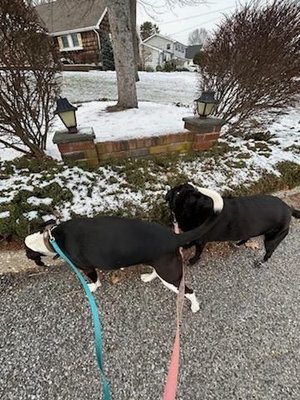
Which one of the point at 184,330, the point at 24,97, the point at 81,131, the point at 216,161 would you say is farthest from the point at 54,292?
the point at 216,161

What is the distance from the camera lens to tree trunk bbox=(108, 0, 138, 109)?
359 cm

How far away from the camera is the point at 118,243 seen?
1.50 metres

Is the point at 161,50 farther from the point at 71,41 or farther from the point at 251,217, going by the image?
the point at 251,217

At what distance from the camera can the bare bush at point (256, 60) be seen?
321cm

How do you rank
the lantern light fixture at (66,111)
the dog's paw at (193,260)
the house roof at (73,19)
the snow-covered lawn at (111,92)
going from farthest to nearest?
the house roof at (73,19) < the snow-covered lawn at (111,92) < the lantern light fixture at (66,111) < the dog's paw at (193,260)

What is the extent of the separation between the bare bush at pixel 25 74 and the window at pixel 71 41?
18.5m

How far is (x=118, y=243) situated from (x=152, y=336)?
2.49ft

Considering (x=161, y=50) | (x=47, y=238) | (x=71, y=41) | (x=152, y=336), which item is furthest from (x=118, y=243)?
(x=161, y=50)

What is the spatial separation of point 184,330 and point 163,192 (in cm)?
134

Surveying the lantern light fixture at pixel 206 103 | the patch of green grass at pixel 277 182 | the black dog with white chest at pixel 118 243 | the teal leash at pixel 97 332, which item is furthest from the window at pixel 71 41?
the teal leash at pixel 97 332

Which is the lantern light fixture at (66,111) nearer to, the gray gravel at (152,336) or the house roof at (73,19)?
the gray gravel at (152,336)

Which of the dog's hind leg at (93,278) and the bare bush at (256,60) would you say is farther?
the bare bush at (256,60)

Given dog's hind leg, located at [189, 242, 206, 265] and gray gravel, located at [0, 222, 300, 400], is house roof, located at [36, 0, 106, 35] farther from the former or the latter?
gray gravel, located at [0, 222, 300, 400]

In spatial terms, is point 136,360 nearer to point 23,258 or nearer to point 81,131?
point 23,258
